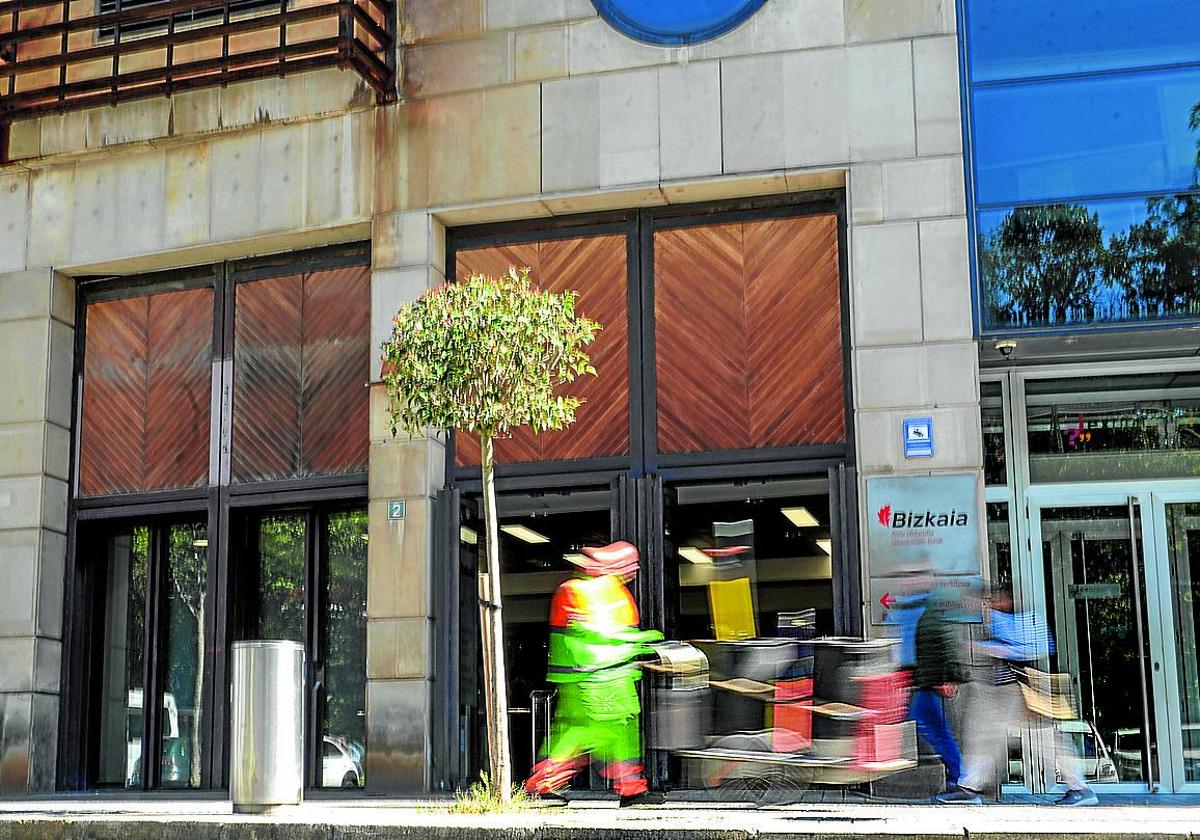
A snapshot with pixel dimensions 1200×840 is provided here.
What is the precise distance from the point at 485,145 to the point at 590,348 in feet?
7.05

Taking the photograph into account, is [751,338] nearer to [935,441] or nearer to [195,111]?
[935,441]

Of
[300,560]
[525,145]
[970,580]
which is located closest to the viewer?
[970,580]

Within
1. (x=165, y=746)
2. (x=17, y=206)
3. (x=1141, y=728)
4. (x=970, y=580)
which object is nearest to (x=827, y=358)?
(x=970, y=580)

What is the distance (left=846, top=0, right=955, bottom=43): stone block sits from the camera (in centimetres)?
1313

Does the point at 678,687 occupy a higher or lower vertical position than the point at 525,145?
lower

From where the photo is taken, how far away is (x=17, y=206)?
15766 mm

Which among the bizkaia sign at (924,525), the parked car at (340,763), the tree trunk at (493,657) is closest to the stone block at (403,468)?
the parked car at (340,763)

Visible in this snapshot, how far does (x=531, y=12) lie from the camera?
556 inches

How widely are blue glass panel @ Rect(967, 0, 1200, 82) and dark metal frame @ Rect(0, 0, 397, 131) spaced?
5.39m

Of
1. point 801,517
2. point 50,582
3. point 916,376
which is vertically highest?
point 916,376

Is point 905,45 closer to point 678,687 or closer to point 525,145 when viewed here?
point 525,145

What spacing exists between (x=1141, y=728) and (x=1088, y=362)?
130 inches

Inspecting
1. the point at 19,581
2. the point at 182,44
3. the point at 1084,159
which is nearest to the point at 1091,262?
the point at 1084,159

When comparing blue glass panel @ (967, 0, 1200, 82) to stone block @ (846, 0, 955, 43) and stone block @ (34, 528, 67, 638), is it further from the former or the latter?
stone block @ (34, 528, 67, 638)
